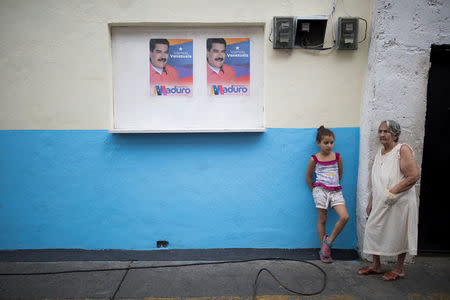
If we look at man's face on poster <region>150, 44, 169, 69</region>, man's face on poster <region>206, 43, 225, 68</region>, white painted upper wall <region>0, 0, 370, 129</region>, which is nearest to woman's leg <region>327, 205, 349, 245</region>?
white painted upper wall <region>0, 0, 370, 129</region>

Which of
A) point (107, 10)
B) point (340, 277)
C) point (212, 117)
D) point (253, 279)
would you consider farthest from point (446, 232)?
point (107, 10)

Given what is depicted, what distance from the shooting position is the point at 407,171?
3008 mm

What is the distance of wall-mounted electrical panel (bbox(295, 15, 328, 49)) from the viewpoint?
3604 millimetres

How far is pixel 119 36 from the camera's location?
3771 millimetres

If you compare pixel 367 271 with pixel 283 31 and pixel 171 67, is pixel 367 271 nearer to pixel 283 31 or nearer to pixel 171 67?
pixel 283 31

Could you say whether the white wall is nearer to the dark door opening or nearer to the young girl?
the dark door opening

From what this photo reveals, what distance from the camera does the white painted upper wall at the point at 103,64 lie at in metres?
3.64

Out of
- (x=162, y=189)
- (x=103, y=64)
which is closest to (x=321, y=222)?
(x=162, y=189)

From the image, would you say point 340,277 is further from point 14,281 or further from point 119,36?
point 119,36

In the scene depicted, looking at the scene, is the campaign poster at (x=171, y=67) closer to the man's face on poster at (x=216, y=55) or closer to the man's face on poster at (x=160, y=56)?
the man's face on poster at (x=160, y=56)

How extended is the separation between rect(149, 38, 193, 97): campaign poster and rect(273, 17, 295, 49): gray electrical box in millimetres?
1117

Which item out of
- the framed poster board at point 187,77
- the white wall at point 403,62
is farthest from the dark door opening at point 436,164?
the framed poster board at point 187,77

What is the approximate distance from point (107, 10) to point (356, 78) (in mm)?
3353

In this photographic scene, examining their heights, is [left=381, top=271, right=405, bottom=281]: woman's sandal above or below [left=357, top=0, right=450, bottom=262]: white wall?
below
